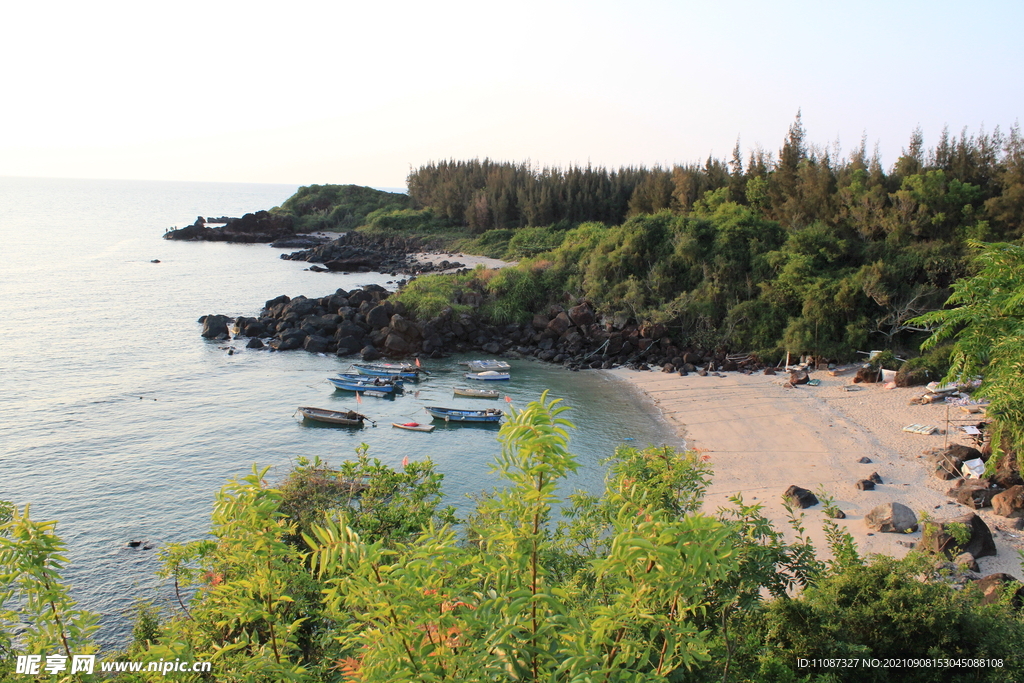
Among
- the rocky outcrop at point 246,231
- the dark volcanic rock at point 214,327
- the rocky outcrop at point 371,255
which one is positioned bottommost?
the dark volcanic rock at point 214,327

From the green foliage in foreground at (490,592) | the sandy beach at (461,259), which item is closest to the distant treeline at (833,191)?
the sandy beach at (461,259)

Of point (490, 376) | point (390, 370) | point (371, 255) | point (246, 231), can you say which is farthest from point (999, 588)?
point (246, 231)

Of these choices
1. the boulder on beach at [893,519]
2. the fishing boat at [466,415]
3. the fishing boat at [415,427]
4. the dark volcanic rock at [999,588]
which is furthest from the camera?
the fishing boat at [466,415]

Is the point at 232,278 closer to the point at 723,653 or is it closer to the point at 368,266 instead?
the point at 368,266

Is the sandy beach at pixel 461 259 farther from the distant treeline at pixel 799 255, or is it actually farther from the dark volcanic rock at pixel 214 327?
the dark volcanic rock at pixel 214 327

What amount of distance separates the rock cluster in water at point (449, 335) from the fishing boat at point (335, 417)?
9.78 metres

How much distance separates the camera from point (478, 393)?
30.3m

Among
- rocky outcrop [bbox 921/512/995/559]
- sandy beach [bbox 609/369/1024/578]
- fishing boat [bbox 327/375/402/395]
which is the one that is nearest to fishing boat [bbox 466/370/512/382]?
fishing boat [bbox 327/375/402/395]

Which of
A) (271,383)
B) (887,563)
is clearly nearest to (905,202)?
(887,563)

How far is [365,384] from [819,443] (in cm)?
2052

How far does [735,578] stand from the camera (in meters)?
5.95

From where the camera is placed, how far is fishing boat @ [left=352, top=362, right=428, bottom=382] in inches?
1307

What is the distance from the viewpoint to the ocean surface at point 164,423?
1857 centimetres

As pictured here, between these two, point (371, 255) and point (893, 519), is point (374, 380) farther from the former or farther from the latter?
point (371, 255)
